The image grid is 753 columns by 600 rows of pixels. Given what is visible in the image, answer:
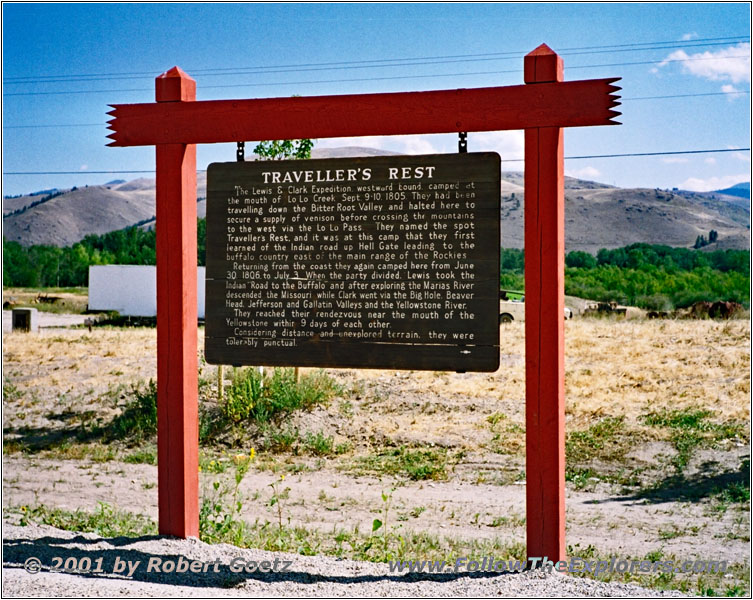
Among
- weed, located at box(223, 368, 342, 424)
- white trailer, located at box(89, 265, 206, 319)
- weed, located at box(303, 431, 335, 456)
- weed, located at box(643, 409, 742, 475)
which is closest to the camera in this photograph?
weed, located at box(643, 409, 742, 475)

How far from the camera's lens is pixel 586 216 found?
103 metres

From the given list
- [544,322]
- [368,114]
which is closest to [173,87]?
[368,114]

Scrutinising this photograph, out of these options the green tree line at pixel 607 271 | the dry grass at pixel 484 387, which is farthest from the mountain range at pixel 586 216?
the dry grass at pixel 484 387

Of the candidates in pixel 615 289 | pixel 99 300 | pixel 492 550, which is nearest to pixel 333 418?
pixel 492 550

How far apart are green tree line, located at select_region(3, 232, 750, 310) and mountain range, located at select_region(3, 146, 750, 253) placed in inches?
553

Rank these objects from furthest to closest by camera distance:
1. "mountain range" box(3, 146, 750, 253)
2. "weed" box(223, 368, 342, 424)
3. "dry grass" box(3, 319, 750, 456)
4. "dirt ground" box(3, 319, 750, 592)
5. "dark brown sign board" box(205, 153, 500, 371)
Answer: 1. "mountain range" box(3, 146, 750, 253)
2. "dry grass" box(3, 319, 750, 456)
3. "weed" box(223, 368, 342, 424)
4. "dirt ground" box(3, 319, 750, 592)
5. "dark brown sign board" box(205, 153, 500, 371)

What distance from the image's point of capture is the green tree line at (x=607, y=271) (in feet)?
147

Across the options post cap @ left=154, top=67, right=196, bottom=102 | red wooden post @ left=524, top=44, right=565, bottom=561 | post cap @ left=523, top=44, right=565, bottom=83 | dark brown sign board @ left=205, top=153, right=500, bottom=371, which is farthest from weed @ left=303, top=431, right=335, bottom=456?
post cap @ left=523, top=44, right=565, bottom=83

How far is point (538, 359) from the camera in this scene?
5.13 m

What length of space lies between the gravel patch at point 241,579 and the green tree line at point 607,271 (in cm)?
3002

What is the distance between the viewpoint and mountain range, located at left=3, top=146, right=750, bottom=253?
309 feet

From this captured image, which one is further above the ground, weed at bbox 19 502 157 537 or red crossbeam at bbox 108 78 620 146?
red crossbeam at bbox 108 78 620 146

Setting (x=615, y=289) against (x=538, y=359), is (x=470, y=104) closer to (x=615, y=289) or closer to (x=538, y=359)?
(x=538, y=359)

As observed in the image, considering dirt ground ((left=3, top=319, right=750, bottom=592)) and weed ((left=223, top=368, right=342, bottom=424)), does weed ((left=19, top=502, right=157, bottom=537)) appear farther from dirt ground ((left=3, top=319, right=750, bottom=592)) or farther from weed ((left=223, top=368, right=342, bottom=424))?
weed ((left=223, top=368, right=342, bottom=424))
